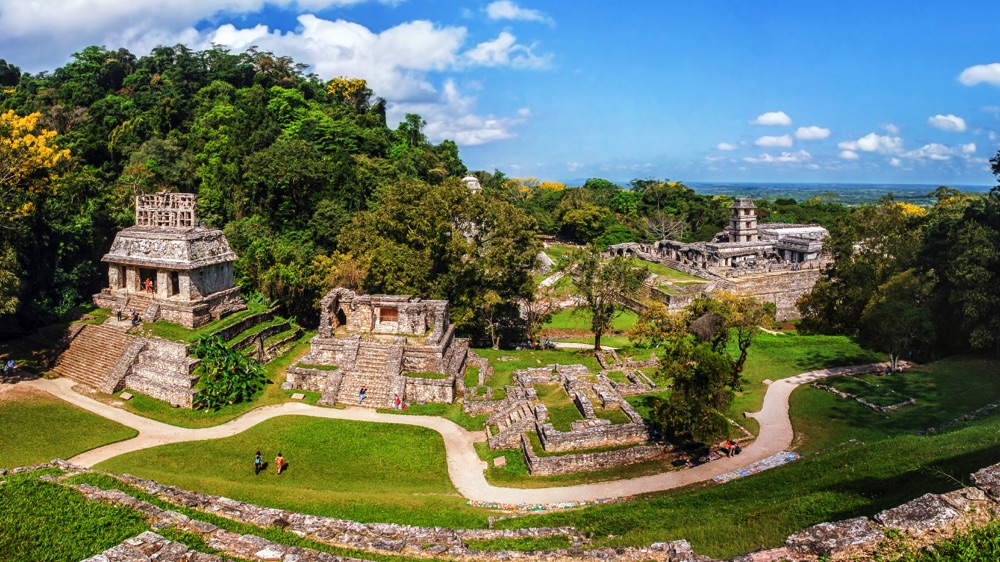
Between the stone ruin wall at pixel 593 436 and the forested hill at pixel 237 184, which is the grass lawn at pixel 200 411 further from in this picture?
the stone ruin wall at pixel 593 436

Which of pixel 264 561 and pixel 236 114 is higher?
pixel 236 114

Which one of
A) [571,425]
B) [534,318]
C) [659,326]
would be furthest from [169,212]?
[659,326]

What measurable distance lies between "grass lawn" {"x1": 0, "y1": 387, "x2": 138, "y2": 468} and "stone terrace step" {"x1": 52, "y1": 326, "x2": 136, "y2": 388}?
1.82 meters

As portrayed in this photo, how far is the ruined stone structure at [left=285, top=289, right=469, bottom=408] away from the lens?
24.0 metres

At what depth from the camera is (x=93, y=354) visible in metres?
25.5

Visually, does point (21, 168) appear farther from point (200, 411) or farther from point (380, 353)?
point (380, 353)

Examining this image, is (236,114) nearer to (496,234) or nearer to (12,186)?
(12,186)

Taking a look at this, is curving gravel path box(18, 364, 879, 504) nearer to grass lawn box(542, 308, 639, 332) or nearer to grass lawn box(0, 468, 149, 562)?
grass lawn box(0, 468, 149, 562)

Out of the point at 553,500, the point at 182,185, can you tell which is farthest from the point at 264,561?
the point at 182,185

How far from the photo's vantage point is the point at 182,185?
43156mm

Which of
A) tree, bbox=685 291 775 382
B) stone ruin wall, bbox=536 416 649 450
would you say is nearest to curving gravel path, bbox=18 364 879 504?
stone ruin wall, bbox=536 416 649 450

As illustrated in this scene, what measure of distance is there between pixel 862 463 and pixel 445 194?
2417cm

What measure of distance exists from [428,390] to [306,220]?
2257cm

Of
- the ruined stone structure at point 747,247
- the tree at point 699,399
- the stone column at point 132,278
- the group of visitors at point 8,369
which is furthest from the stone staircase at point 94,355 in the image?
the ruined stone structure at point 747,247
